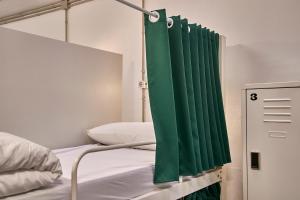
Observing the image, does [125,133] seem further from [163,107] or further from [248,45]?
[248,45]

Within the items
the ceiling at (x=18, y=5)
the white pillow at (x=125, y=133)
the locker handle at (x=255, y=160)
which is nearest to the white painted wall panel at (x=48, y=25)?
the ceiling at (x=18, y=5)

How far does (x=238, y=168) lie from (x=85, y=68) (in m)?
1.82

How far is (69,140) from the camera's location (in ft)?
9.88

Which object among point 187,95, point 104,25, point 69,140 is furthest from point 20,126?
point 104,25

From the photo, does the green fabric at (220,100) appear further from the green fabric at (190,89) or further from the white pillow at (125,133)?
the white pillow at (125,133)

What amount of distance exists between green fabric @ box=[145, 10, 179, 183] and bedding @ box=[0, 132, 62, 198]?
0.70 m

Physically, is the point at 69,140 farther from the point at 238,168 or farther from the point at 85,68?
the point at 238,168

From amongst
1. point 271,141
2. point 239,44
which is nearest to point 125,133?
point 271,141

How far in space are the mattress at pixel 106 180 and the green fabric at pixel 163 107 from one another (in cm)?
12

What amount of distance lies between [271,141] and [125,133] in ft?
4.09

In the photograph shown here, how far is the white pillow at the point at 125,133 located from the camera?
2652mm

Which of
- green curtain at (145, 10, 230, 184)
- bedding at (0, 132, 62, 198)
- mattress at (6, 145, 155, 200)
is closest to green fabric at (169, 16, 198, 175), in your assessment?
green curtain at (145, 10, 230, 184)

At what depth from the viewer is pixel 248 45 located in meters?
2.78

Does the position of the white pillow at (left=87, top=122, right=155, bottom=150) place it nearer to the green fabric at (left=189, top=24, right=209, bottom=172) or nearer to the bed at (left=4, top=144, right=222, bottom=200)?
the bed at (left=4, top=144, right=222, bottom=200)
